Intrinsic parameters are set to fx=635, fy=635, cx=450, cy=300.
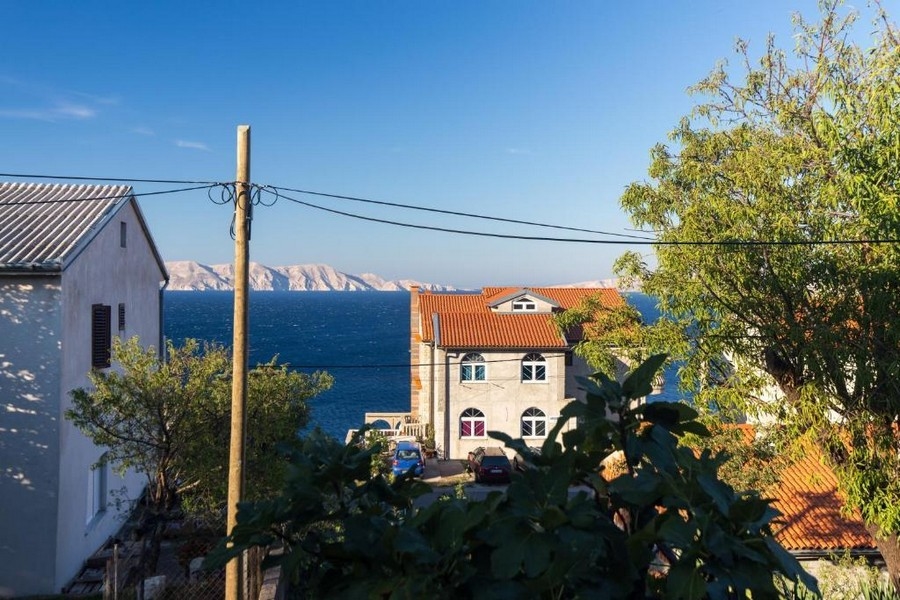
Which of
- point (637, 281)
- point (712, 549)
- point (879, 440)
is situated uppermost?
point (637, 281)

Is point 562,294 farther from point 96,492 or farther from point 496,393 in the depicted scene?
point 96,492

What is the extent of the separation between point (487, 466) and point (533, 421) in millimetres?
6166

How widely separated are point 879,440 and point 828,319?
232cm

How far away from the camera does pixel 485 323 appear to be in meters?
38.6

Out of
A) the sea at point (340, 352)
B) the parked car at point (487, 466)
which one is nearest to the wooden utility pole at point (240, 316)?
the parked car at point (487, 466)

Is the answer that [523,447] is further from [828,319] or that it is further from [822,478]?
[822,478]

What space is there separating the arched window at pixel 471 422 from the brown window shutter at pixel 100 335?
22.5 meters

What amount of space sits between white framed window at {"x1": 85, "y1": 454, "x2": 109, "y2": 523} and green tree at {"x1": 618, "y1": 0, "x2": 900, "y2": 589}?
50.5ft

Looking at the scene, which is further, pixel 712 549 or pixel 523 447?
pixel 523 447

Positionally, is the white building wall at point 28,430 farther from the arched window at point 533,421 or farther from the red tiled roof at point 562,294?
the red tiled roof at point 562,294

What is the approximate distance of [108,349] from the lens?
17906 millimetres

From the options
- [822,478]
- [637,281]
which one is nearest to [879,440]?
[637,281]

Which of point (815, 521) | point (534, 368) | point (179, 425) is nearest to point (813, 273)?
point (815, 521)

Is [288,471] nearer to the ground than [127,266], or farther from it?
nearer to the ground
